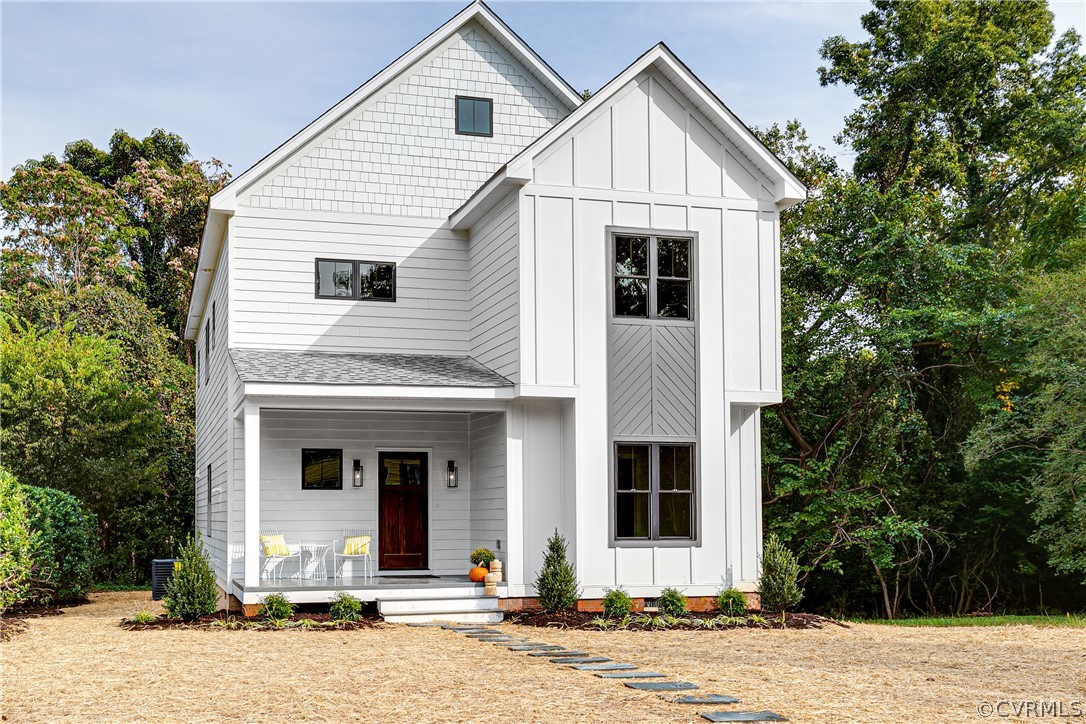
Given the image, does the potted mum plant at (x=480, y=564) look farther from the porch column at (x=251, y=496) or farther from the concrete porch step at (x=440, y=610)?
the porch column at (x=251, y=496)

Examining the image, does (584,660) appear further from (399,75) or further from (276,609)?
(399,75)

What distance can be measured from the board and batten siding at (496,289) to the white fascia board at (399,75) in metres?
2.88

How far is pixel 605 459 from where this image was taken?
15086 mm

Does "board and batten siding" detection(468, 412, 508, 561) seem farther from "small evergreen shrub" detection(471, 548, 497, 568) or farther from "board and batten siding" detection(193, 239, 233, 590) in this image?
"board and batten siding" detection(193, 239, 233, 590)

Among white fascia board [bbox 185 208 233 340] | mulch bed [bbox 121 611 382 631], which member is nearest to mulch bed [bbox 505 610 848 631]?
mulch bed [bbox 121 611 382 631]

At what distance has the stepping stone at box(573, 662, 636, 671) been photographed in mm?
9727

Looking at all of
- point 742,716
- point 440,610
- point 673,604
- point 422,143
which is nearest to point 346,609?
point 440,610

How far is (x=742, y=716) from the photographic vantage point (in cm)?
748

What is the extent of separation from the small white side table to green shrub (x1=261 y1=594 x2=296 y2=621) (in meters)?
2.56

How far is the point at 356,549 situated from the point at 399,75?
25.7 ft

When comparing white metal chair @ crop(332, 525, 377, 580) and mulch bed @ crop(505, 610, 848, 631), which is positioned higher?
white metal chair @ crop(332, 525, 377, 580)

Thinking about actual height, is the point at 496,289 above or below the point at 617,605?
above

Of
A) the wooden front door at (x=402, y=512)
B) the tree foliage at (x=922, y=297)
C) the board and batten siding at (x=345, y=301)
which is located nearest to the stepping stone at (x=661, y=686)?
the wooden front door at (x=402, y=512)

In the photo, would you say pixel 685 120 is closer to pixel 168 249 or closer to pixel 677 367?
pixel 677 367
